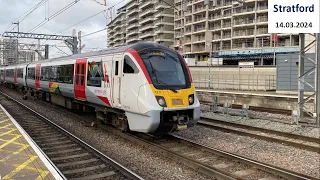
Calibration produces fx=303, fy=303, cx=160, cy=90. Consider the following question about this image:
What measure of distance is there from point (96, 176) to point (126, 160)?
1.48 meters

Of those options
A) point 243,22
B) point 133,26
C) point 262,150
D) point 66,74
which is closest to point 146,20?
point 133,26

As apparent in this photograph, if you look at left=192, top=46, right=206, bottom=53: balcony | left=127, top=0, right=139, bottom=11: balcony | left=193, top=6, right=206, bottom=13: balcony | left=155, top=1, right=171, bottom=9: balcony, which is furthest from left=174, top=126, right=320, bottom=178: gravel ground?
left=127, top=0, right=139, bottom=11: balcony

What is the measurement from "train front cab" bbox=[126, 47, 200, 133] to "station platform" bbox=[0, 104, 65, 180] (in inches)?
114

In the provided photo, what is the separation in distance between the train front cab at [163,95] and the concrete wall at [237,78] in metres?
20.8

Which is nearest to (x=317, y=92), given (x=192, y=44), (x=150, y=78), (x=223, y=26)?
(x=150, y=78)

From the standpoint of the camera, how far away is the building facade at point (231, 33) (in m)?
57.5

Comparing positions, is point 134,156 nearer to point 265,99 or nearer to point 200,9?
point 265,99

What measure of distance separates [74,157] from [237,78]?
2535 cm

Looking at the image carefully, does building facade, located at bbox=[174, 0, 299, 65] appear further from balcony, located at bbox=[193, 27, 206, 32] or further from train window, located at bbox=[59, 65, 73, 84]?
train window, located at bbox=[59, 65, 73, 84]

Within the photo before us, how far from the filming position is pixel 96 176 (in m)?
6.71

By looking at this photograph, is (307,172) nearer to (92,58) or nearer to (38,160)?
(38,160)

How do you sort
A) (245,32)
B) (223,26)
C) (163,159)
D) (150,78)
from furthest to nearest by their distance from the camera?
1. (223,26)
2. (245,32)
3. (150,78)
4. (163,159)

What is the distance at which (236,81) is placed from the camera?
102ft

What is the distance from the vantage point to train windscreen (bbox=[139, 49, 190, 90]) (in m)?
9.07
